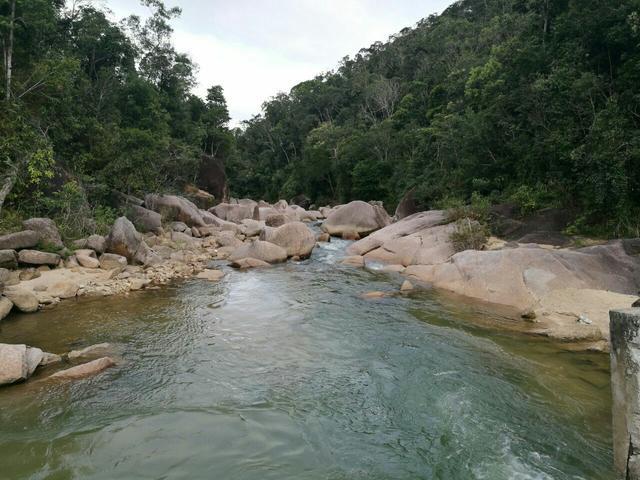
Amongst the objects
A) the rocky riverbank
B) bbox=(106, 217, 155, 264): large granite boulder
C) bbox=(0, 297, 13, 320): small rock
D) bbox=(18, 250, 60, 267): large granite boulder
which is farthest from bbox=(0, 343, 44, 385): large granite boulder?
bbox=(106, 217, 155, 264): large granite boulder

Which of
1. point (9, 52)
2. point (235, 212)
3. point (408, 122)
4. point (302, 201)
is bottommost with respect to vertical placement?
point (235, 212)

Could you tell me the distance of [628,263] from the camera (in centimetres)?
1021

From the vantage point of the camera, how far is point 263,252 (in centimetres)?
1602

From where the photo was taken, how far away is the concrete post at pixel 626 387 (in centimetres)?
341

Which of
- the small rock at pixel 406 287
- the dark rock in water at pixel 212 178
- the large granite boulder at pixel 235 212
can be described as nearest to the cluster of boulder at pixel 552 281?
the small rock at pixel 406 287

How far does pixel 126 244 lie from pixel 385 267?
891cm

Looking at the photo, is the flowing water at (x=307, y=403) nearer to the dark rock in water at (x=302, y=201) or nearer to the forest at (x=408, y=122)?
the forest at (x=408, y=122)

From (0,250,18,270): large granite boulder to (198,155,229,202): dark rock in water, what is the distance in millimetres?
26692

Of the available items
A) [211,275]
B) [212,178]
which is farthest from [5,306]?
[212,178]

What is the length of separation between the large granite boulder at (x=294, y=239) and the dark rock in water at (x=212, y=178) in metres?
21.8

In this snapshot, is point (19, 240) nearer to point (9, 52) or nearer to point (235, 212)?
point (9, 52)

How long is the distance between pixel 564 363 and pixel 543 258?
4563mm

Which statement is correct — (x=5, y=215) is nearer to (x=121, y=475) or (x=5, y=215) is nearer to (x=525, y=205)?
(x=121, y=475)

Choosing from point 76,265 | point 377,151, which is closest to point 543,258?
point 76,265
